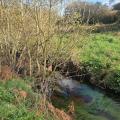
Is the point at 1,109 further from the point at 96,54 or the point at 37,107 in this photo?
the point at 96,54

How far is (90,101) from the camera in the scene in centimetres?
2033

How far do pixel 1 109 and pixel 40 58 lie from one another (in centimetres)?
599

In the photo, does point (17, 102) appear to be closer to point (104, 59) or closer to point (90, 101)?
point (90, 101)

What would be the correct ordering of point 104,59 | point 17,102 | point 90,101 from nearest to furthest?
1. point 17,102
2. point 90,101
3. point 104,59

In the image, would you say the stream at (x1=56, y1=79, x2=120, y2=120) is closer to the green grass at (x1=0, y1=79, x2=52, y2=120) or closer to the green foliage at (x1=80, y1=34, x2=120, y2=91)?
the green foliage at (x1=80, y1=34, x2=120, y2=91)

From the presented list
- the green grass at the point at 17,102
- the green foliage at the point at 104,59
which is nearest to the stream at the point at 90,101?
the green foliage at the point at 104,59

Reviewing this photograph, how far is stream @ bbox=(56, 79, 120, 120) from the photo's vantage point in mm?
17531

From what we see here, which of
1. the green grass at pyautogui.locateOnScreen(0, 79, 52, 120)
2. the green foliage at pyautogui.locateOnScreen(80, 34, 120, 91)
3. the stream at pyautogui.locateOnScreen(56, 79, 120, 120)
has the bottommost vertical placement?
the stream at pyautogui.locateOnScreen(56, 79, 120, 120)

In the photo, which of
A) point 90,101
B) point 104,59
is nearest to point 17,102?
point 90,101

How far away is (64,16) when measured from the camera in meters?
18.7

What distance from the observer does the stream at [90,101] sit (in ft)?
57.5

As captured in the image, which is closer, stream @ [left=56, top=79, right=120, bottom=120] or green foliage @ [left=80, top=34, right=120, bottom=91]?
stream @ [left=56, top=79, right=120, bottom=120]

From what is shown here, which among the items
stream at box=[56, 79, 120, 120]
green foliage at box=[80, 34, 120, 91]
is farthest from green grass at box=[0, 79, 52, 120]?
green foliage at box=[80, 34, 120, 91]

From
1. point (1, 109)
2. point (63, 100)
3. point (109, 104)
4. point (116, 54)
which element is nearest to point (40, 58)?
point (63, 100)
